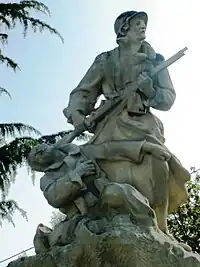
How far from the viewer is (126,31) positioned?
6133 mm

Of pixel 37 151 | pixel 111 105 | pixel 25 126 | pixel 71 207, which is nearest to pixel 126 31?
pixel 111 105

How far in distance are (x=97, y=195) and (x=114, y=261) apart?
840 millimetres

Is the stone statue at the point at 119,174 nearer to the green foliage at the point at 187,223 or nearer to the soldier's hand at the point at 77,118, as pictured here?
the soldier's hand at the point at 77,118

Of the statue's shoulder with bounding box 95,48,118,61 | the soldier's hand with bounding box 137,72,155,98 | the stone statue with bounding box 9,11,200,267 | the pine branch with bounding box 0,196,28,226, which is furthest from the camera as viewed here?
the pine branch with bounding box 0,196,28,226

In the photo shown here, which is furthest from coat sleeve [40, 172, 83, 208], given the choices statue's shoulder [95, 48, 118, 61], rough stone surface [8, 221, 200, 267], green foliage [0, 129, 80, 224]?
green foliage [0, 129, 80, 224]

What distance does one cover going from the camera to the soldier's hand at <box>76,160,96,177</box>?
5270 millimetres

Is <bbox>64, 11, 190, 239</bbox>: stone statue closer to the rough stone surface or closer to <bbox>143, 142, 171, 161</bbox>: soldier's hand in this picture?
<bbox>143, 142, 171, 161</bbox>: soldier's hand

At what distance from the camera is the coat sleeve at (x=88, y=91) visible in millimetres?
6035

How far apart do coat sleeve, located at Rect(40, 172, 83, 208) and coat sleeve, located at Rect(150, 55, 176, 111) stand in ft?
3.58

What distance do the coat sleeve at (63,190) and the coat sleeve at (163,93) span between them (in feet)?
3.58

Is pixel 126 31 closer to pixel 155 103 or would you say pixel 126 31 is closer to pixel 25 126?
pixel 155 103

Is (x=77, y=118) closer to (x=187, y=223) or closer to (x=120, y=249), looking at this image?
(x=120, y=249)

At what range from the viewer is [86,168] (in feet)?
17.4

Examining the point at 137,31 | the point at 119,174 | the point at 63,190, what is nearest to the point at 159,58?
the point at 137,31
